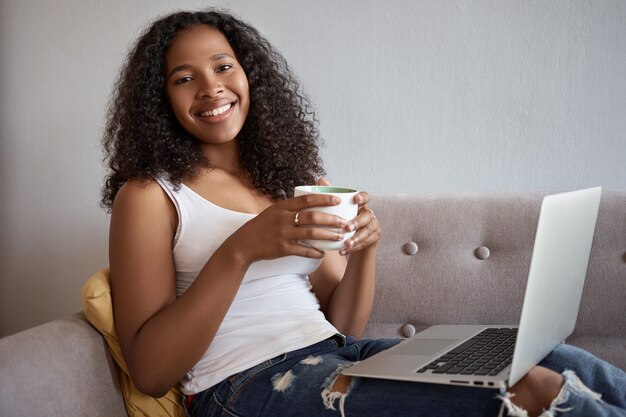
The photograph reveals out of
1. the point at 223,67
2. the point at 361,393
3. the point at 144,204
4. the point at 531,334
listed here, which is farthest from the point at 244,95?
the point at 531,334

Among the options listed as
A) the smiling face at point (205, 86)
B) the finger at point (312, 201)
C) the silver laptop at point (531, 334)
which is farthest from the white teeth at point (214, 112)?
the silver laptop at point (531, 334)

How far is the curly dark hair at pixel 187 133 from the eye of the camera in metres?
1.39

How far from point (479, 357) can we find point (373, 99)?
103 centimetres

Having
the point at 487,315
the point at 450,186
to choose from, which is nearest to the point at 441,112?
the point at 450,186

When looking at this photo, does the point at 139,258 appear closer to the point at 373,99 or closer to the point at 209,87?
the point at 209,87

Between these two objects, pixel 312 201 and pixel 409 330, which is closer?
pixel 312 201

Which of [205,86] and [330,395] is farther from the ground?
[205,86]

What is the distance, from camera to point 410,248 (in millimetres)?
1716

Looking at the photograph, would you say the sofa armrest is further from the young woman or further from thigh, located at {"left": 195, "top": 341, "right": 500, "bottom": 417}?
thigh, located at {"left": 195, "top": 341, "right": 500, "bottom": 417}

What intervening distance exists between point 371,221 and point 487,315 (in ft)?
1.94

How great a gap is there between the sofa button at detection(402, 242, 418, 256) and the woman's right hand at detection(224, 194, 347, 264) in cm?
65

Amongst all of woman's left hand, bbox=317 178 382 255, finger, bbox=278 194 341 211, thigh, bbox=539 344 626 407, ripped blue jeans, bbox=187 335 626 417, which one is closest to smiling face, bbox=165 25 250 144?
woman's left hand, bbox=317 178 382 255

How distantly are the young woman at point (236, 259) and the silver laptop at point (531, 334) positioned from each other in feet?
0.10

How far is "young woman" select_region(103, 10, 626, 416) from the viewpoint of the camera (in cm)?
104
